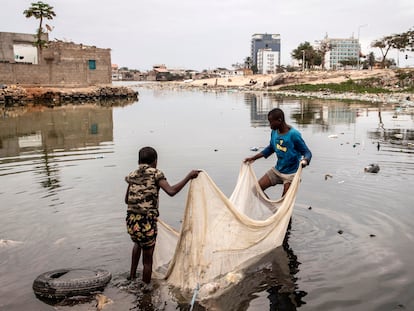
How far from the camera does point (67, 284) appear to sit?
14.6ft

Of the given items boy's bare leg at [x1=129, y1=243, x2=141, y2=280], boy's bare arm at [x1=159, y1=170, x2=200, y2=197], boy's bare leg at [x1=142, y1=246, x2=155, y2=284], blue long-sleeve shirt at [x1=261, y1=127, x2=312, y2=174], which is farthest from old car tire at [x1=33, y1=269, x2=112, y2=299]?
blue long-sleeve shirt at [x1=261, y1=127, x2=312, y2=174]

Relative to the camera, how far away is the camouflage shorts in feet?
14.0

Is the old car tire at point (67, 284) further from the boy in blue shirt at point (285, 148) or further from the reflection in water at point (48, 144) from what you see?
the reflection in water at point (48, 144)

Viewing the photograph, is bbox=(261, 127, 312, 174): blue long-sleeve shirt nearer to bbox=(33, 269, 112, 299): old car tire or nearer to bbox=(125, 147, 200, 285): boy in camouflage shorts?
bbox=(125, 147, 200, 285): boy in camouflage shorts

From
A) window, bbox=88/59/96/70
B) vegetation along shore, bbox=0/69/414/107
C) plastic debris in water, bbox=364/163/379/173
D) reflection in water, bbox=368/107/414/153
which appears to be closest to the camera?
plastic debris in water, bbox=364/163/379/173

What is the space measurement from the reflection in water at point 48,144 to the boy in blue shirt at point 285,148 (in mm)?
4771

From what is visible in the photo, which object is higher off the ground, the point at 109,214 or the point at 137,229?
the point at 137,229

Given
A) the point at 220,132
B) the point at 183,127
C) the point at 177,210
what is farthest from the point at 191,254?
Result: the point at 183,127

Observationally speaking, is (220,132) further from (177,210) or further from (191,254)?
(191,254)

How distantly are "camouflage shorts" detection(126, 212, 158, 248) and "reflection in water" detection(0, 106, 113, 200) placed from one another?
4762mm

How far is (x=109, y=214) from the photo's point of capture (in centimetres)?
721

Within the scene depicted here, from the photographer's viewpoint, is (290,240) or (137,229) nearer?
(137,229)

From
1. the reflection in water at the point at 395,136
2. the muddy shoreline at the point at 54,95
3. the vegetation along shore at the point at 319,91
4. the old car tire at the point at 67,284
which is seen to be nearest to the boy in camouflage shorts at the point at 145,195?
the old car tire at the point at 67,284

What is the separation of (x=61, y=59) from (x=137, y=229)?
4697cm
